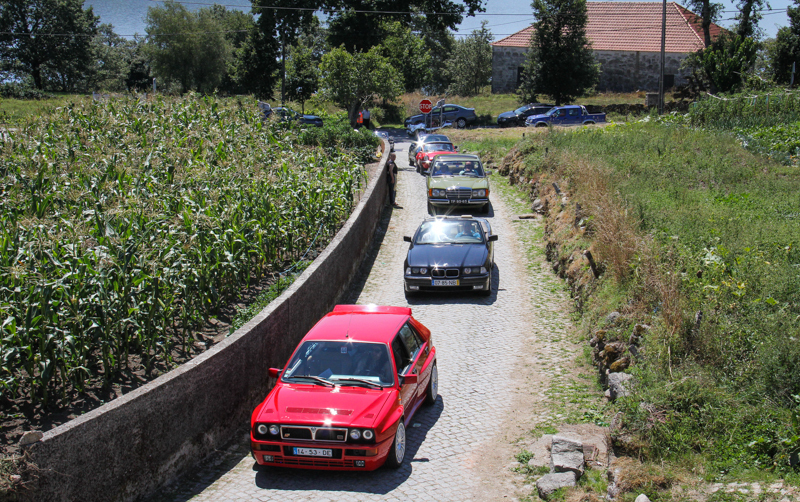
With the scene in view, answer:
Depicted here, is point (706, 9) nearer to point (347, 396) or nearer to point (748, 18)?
point (748, 18)

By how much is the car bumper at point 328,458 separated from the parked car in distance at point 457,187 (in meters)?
14.1

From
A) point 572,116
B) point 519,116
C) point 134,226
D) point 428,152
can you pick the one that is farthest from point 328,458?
point 519,116

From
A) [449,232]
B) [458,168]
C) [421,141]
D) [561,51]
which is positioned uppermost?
[561,51]

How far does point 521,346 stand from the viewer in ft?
38.0

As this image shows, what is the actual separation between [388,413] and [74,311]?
4052 millimetres

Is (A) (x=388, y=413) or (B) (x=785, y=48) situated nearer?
(A) (x=388, y=413)

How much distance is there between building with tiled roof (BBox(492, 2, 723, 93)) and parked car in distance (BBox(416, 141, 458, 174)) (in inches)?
1210

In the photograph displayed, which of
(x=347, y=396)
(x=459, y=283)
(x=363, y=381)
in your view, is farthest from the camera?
(x=459, y=283)

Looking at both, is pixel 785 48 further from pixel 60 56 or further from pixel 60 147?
pixel 60 56

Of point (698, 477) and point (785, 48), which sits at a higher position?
point (785, 48)

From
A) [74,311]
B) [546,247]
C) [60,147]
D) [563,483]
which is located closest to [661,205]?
[546,247]

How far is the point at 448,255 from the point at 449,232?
118 cm

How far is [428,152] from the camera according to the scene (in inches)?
1136

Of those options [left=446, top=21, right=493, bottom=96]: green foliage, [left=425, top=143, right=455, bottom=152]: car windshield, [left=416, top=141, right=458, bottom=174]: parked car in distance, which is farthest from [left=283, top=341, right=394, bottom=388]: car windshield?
[left=446, top=21, right=493, bottom=96]: green foliage
